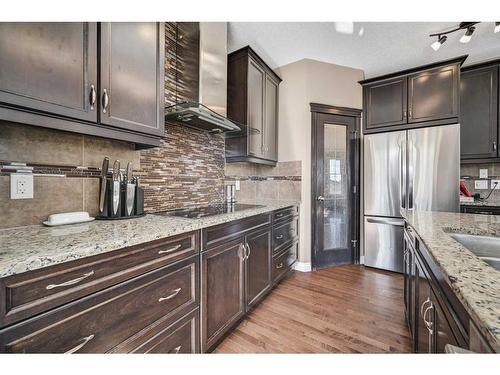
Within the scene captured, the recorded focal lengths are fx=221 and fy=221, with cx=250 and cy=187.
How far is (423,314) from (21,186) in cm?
206

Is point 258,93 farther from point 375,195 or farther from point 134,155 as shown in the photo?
point 375,195

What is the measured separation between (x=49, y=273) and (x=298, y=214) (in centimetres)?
255

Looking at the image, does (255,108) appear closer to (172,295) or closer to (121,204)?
(121,204)

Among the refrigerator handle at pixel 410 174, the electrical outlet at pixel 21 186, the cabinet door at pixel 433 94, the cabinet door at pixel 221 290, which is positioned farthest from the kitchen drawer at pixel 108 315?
the cabinet door at pixel 433 94

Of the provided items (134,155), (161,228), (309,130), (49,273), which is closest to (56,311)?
(49,273)

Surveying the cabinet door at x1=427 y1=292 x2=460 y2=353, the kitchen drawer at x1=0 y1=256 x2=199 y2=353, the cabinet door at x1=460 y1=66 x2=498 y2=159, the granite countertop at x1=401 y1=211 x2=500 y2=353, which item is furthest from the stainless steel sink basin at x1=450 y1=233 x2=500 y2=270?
the cabinet door at x1=460 y1=66 x2=498 y2=159

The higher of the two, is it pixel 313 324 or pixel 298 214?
pixel 298 214

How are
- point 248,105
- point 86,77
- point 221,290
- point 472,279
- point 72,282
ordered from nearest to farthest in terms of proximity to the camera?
point 472,279 → point 72,282 → point 86,77 → point 221,290 → point 248,105

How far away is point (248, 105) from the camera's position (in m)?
2.40

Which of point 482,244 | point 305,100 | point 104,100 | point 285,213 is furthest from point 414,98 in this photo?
point 104,100

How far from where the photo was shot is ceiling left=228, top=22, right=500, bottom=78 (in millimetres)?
2252

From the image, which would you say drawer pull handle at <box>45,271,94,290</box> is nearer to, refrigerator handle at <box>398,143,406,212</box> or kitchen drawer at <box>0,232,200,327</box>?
kitchen drawer at <box>0,232,200,327</box>
